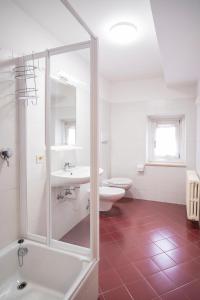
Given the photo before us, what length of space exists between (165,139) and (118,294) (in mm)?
3221

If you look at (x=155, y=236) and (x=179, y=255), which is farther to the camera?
(x=155, y=236)

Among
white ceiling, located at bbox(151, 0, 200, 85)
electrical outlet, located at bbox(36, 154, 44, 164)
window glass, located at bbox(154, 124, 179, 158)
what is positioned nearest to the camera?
white ceiling, located at bbox(151, 0, 200, 85)

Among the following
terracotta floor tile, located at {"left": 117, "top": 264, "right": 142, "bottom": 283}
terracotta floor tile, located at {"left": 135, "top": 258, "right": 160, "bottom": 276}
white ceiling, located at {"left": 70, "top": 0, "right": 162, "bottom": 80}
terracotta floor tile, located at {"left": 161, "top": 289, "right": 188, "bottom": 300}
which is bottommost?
terracotta floor tile, located at {"left": 161, "top": 289, "right": 188, "bottom": 300}

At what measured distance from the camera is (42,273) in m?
1.65

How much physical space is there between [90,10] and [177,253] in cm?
278

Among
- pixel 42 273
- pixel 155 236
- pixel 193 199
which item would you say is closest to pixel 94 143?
pixel 42 273

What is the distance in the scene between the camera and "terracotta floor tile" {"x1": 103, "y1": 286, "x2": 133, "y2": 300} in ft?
5.07

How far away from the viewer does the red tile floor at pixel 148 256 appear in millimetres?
1622

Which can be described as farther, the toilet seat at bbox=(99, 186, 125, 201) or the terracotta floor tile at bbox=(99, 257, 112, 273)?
the toilet seat at bbox=(99, 186, 125, 201)

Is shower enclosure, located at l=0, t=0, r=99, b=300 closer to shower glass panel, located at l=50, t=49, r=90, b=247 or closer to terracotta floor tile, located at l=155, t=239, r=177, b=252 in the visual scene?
shower glass panel, located at l=50, t=49, r=90, b=247

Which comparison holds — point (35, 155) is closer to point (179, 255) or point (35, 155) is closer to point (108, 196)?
point (108, 196)

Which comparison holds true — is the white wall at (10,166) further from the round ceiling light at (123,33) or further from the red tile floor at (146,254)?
the round ceiling light at (123,33)

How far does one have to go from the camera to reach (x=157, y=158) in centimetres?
420

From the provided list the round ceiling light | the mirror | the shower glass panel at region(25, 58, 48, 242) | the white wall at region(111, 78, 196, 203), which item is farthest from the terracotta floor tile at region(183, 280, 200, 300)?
the round ceiling light
